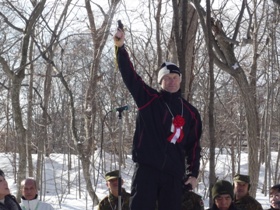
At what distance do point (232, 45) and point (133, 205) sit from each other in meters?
3.79

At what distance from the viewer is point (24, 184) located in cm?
429

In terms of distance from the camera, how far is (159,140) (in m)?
3.13

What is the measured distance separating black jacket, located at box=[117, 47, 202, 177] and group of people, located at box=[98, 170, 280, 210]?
606 mm

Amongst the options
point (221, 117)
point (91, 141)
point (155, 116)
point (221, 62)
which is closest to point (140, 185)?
point (155, 116)

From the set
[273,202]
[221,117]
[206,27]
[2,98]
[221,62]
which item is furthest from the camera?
[2,98]

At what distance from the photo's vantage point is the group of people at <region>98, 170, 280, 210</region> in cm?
397

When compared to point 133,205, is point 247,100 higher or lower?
higher

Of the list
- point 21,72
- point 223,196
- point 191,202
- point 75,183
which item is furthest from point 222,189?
point 75,183

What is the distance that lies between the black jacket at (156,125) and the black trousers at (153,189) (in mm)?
56

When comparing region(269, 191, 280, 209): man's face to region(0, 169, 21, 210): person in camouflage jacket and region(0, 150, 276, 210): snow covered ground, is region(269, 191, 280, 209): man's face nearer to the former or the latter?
region(0, 169, 21, 210): person in camouflage jacket

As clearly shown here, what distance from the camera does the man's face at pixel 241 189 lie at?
176 inches

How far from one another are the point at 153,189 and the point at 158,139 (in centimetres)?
32

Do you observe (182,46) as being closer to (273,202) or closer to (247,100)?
(273,202)

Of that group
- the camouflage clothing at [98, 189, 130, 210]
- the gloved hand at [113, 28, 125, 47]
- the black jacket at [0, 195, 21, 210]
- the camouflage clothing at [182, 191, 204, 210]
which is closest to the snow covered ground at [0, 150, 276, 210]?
the camouflage clothing at [98, 189, 130, 210]
